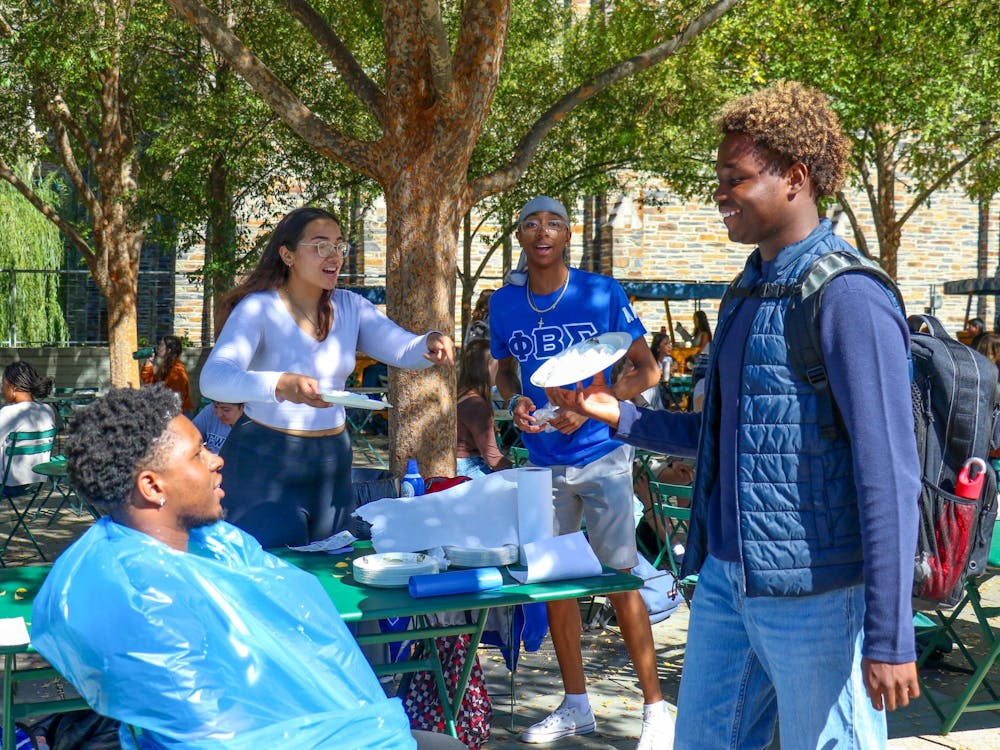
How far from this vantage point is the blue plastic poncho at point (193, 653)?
82.3 inches

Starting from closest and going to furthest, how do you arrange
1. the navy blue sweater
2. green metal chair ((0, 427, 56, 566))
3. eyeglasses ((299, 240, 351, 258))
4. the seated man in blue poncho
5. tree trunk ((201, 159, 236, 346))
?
the navy blue sweater
the seated man in blue poncho
eyeglasses ((299, 240, 351, 258))
green metal chair ((0, 427, 56, 566))
tree trunk ((201, 159, 236, 346))

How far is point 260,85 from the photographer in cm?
623

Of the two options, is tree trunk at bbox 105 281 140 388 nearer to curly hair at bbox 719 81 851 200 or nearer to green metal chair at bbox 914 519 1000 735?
green metal chair at bbox 914 519 1000 735

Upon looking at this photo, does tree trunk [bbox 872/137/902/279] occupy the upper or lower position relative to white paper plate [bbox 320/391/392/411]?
upper

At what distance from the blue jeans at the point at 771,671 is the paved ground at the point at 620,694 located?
1789 mm

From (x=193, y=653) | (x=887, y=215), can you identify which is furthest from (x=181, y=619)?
(x=887, y=215)

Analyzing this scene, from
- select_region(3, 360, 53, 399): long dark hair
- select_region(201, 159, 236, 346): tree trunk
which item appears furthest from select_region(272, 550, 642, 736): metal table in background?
select_region(201, 159, 236, 346): tree trunk

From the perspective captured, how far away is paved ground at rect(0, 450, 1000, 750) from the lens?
4.18 m

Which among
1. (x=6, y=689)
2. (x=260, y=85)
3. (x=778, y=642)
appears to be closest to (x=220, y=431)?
(x=260, y=85)

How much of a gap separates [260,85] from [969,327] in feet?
61.1

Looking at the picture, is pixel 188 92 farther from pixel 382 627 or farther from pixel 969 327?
pixel 969 327

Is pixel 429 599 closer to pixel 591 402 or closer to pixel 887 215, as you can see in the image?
pixel 591 402

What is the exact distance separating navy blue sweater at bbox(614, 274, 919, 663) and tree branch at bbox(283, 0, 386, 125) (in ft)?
14.9

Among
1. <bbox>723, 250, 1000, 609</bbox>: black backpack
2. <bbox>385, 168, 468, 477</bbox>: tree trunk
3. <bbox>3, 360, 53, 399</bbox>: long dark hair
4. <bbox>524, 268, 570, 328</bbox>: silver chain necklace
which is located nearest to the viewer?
<bbox>723, 250, 1000, 609</bbox>: black backpack
